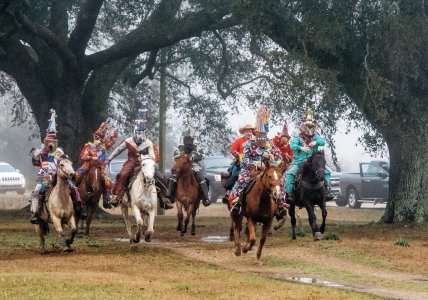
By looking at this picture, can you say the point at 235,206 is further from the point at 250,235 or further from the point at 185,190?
the point at 185,190

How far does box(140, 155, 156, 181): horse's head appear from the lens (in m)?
21.4

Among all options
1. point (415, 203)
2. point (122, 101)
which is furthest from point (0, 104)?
point (415, 203)

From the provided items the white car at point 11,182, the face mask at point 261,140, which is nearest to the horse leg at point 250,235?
the face mask at point 261,140

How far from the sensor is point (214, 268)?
18.4 m

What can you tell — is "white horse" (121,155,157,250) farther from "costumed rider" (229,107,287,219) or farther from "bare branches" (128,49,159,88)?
"bare branches" (128,49,159,88)

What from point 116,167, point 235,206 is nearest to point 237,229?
point 235,206

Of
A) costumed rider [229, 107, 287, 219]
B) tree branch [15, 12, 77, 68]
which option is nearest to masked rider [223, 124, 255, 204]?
costumed rider [229, 107, 287, 219]

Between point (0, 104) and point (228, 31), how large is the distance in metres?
90.0

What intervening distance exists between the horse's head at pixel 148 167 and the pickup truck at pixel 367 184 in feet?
85.1

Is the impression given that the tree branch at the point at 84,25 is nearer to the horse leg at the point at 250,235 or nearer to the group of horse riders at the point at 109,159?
the group of horse riders at the point at 109,159

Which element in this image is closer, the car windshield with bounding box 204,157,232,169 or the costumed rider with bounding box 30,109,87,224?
the costumed rider with bounding box 30,109,87,224

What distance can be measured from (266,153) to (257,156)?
0.75m

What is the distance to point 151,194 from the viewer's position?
71.7ft

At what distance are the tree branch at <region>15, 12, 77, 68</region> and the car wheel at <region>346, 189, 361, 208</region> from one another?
18087 mm
